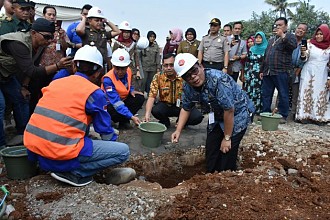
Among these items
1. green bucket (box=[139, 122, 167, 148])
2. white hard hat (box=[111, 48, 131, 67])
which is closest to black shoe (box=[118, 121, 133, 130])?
green bucket (box=[139, 122, 167, 148])

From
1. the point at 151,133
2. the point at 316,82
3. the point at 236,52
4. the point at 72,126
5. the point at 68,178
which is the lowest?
the point at 68,178

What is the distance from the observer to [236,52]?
6.82 meters

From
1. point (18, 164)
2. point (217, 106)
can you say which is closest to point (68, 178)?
point (18, 164)

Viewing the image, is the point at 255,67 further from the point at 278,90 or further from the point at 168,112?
the point at 168,112

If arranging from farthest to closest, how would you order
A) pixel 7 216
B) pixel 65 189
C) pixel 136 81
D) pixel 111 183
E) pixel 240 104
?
pixel 136 81 < pixel 240 104 < pixel 111 183 < pixel 65 189 < pixel 7 216

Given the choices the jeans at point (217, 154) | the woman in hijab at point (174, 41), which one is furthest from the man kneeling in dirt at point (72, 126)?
the woman in hijab at point (174, 41)

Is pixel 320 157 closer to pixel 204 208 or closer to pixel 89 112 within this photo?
pixel 204 208

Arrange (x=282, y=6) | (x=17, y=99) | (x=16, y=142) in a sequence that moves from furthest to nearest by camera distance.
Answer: (x=282, y=6) < (x=17, y=99) < (x=16, y=142)

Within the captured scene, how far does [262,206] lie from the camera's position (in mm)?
2674

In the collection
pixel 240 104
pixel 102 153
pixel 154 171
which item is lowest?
pixel 154 171

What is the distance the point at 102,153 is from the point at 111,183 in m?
0.55

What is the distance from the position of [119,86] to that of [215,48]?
102 inches

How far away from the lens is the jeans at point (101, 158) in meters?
2.98

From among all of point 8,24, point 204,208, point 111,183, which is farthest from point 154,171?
point 8,24
